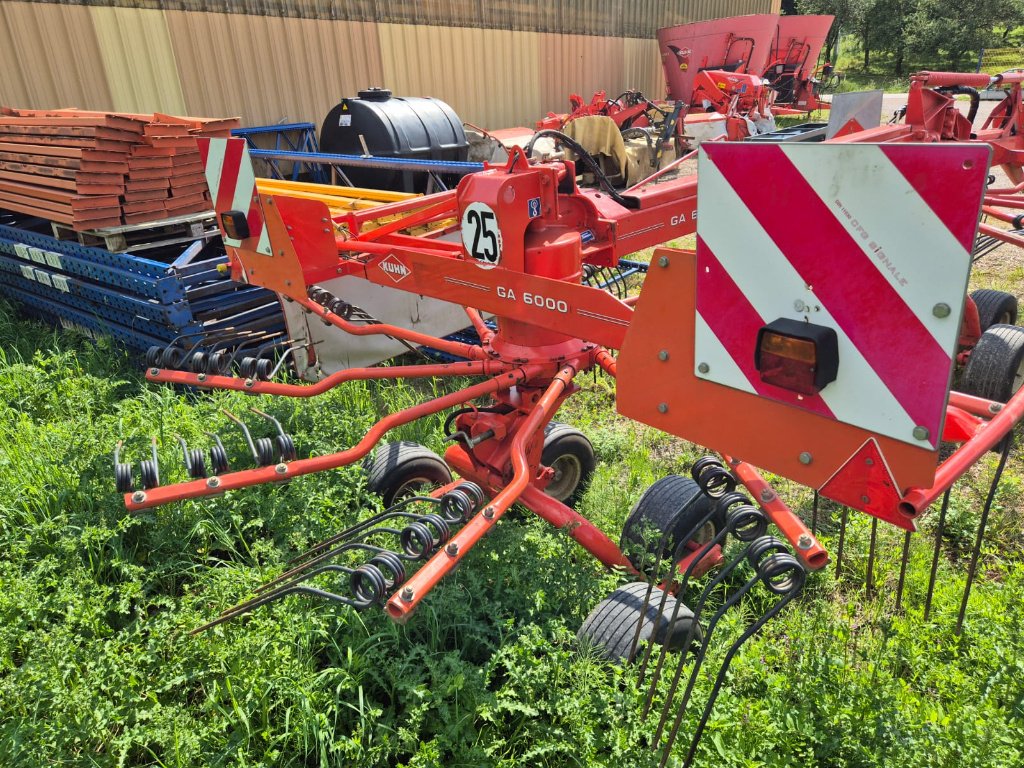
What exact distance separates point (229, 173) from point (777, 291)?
2.70m

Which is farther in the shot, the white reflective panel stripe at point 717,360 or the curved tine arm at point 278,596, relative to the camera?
the curved tine arm at point 278,596

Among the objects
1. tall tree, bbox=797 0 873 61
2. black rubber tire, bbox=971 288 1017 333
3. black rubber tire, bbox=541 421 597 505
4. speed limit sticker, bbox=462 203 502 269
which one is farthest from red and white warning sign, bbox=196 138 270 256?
tall tree, bbox=797 0 873 61

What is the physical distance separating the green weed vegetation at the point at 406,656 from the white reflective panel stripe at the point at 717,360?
1069mm

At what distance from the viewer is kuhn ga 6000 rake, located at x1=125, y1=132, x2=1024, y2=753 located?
4.22 feet

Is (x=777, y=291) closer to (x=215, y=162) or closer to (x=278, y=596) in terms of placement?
(x=278, y=596)

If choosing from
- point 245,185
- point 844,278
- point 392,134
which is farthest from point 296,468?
point 392,134

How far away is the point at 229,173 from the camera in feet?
10.3

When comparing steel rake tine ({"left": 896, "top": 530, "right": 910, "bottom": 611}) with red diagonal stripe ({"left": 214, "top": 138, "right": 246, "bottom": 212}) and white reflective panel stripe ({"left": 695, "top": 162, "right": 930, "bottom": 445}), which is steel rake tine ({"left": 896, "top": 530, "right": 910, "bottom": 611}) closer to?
white reflective panel stripe ({"left": 695, "top": 162, "right": 930, "bottom": 445})

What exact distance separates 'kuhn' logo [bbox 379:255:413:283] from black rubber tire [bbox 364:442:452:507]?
2.78 ft

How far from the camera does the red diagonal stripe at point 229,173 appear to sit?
121 inches

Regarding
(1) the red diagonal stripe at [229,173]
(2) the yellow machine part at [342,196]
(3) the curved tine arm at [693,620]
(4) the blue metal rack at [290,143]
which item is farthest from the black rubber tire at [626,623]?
(4) the blue metal rack at [290,143]

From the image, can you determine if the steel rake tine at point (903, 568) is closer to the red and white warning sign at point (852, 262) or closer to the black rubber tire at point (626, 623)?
the red and white warning sign at point (852, 262)

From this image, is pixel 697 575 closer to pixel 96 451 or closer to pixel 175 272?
pixel 96 451

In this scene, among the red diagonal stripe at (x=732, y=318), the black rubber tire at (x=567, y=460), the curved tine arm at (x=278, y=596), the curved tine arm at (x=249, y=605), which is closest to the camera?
the red diagonal stripe at (x=732, y=318)
